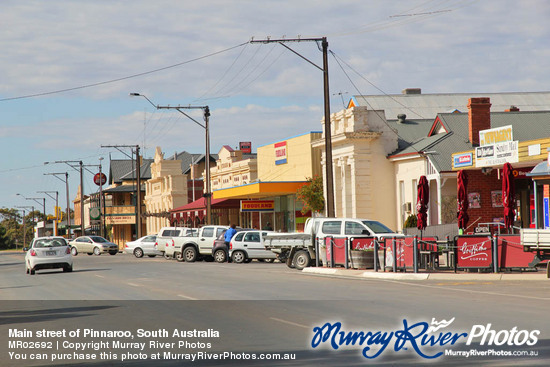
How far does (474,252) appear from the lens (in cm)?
2409

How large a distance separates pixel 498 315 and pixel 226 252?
86.2ft

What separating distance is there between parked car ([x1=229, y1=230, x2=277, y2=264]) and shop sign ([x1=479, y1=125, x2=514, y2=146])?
425 inches

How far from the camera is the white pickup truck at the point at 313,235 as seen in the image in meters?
29.5

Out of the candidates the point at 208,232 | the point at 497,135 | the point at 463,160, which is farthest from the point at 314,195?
the point at 497,135

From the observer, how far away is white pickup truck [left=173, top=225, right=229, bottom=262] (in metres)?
40.6

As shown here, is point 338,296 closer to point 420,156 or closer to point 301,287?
point 301,287

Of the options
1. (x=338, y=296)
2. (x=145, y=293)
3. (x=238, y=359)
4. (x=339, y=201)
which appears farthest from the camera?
(x=339, y=201)

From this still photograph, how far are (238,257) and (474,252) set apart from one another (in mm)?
16052

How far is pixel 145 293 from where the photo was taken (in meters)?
20.4

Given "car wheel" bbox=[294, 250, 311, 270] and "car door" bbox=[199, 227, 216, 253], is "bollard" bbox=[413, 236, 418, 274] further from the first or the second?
"car door" bbox=[199, 227, 216, 253]

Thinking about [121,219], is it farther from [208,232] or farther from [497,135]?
[497,135]

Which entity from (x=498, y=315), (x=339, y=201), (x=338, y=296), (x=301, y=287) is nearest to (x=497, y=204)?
(x=339, y=201)

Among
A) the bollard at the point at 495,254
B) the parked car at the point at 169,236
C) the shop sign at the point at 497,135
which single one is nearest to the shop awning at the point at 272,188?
the parked car at the point at 169,236

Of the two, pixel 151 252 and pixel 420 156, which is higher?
pixel 420 156
